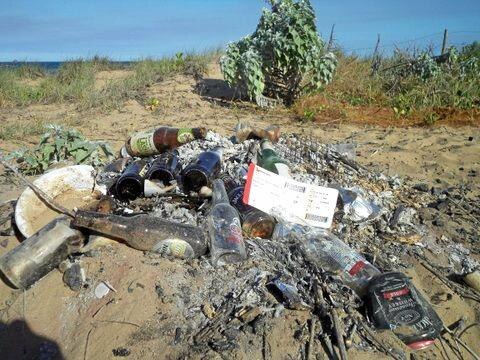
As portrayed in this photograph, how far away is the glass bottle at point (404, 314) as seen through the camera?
1.65 meters

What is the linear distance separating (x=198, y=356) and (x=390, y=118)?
5056 millimetres

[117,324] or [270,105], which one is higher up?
[270,105]

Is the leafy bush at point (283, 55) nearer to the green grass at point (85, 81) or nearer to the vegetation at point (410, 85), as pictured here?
the vegetation at point (410, 85)

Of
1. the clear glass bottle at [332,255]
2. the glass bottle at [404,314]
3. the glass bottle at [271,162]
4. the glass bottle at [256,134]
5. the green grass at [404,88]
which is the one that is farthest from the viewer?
the green grass at [404,88]

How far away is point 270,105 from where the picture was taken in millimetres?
6250

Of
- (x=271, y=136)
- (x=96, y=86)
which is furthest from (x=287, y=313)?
(x=96, y=86)

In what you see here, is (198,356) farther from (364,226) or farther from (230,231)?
(364,226)

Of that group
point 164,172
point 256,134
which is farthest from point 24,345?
point 256,134

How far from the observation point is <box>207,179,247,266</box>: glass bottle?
193 centimetres

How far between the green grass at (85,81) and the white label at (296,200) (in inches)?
185

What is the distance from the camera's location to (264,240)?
2.12 meters

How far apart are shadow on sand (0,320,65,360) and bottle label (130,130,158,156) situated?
1653 mm

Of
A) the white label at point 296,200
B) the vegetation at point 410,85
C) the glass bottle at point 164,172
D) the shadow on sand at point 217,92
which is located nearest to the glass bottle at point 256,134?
the glass bottle at point 164,172

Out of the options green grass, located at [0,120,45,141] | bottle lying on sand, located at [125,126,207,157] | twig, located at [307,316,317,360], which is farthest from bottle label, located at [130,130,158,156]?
green grass, located at [0,120,45,141]
